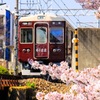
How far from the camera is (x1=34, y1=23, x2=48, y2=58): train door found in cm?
1548

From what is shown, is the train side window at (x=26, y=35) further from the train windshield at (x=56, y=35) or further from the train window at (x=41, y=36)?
the train windshield at (x=56, y=35)

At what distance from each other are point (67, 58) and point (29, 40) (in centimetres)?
161

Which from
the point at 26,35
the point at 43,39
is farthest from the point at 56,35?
the point at 26,35

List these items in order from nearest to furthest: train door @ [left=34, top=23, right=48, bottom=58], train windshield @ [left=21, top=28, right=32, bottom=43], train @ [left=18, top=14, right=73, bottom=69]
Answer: train @ [left=18, top=14, right=73, bottom=69], train door @ [left=34, top=23, right=48, bottom=58], train windshield @ [left=21, top=28, right=32, bottom=43]

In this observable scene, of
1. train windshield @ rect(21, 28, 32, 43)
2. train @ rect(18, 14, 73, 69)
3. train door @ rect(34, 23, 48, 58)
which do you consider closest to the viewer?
train @ rect(18, 14, 73, 69)

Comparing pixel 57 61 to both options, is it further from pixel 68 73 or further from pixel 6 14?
pixel 6 14

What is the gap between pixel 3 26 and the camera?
40.2m

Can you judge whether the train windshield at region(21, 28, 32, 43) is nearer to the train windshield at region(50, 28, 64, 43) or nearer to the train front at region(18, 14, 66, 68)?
the train front at region(18, 14, 66, 68)

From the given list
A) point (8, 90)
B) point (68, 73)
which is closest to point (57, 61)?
point (8, 90)

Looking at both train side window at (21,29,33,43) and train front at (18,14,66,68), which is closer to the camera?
train front at (18,14,66,68)

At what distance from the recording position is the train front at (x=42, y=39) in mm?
15383

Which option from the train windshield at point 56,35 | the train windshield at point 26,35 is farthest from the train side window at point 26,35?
the train windshield at point 56,35

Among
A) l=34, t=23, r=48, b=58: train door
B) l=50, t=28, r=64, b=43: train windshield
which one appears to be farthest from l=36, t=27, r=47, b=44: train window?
l=50, t=28, r=64, b=43: train windshield

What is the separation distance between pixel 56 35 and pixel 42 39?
0.53 metres
